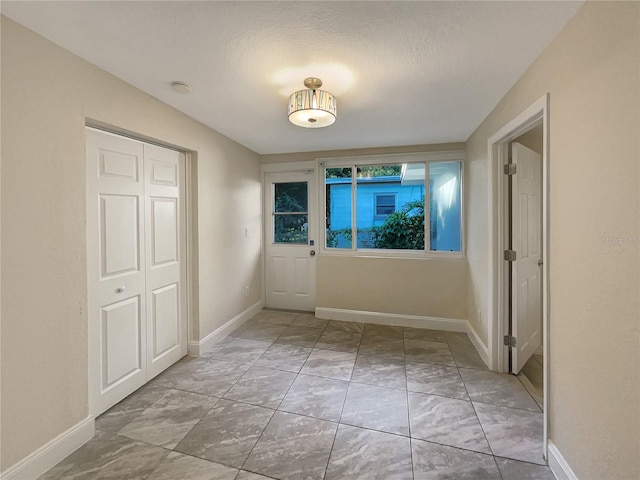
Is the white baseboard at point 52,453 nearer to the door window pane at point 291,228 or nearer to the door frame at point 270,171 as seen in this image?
the door frame at point 270,171

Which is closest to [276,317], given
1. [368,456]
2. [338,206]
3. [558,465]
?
[338,206]

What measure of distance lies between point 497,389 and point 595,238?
1.59 m

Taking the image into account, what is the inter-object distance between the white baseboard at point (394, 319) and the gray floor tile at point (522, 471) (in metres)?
1.91

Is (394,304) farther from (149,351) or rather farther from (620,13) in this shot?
(620,13)

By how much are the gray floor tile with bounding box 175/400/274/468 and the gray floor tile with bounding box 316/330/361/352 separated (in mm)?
1121

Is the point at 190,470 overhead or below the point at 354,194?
below

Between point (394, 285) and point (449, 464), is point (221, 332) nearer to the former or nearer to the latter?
point (394, 285)

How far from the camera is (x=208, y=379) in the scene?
7.72 feet

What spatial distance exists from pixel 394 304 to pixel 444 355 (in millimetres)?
923

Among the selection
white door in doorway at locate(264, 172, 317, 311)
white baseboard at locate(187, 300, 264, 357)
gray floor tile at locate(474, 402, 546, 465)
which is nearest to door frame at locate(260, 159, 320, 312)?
white door in doorway at locate(264, 172, 317, 311)

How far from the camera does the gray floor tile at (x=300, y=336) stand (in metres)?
3.05

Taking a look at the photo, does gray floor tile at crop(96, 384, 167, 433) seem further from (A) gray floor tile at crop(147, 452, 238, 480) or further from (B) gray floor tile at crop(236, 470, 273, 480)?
(B) gray floor tile at crop(236, 470, 273, 480)

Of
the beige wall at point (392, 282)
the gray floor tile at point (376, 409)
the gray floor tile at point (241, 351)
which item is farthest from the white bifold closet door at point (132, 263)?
the beige wall at point (392, 282)

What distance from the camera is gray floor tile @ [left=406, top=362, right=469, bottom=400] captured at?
85.4 inches
